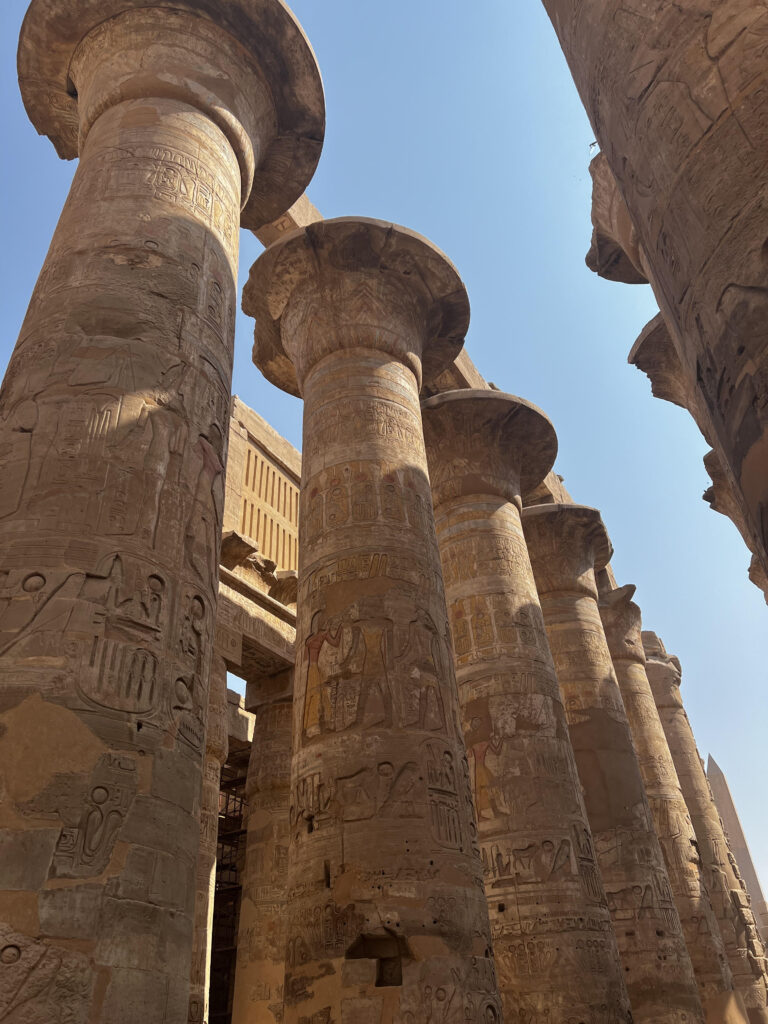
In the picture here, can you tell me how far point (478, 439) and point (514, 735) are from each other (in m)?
3.95

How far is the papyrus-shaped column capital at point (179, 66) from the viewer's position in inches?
204

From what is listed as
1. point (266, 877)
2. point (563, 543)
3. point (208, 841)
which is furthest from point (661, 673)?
point (208, 841)

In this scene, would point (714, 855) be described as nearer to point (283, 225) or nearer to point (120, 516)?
point (283, 225)

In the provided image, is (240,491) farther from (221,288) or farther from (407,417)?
(221,288)

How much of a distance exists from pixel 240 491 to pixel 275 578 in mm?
1628

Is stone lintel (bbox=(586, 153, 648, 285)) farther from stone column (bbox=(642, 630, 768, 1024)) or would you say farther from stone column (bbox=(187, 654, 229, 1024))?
stone column (bbox=(642, 630, 768, 1024))

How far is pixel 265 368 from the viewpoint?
9.10 m

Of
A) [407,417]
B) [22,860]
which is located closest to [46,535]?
[22,860]

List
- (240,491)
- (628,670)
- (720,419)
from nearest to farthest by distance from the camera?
(720,419) → (240,491) → (628,670)

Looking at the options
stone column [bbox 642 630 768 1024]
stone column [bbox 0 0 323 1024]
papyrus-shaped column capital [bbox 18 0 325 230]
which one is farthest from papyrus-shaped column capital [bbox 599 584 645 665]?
stone column [bbox 0 0 323 1024]

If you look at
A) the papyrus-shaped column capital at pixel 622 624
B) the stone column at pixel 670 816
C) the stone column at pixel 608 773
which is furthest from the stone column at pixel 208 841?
the papyrus-shaped column capital at pixel 622 624

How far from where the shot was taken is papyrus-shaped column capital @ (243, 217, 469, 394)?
7.62 m

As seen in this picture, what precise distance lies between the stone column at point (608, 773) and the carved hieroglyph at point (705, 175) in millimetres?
8131

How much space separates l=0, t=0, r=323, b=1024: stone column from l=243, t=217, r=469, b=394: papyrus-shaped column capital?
2.18 metres
